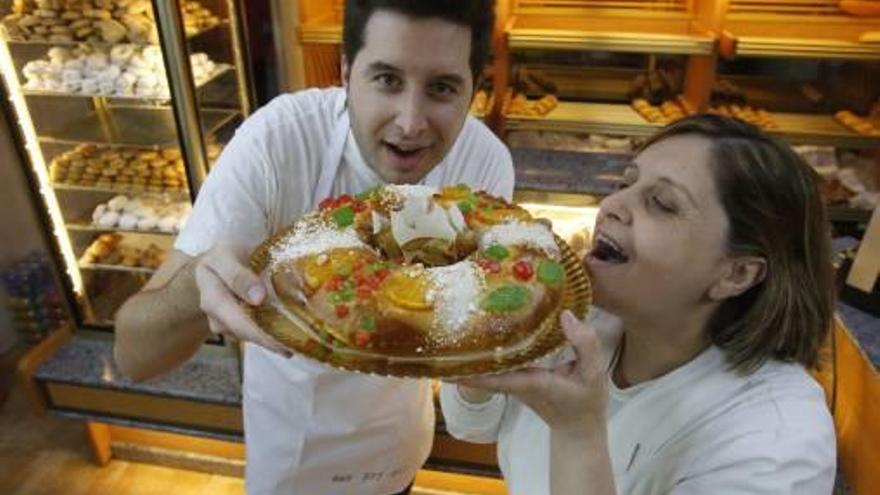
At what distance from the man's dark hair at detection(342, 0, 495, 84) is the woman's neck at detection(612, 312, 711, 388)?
738 mm

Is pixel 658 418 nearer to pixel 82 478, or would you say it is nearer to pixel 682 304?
pixel 682 304

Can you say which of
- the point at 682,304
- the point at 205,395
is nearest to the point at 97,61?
the point at 205,395

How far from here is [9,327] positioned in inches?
160

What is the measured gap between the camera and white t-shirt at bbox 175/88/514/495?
159 cm

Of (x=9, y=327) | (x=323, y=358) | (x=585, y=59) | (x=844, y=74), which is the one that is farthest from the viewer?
(x=9, y=327)

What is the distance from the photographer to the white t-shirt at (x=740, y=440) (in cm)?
119

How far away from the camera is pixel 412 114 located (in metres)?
1.44

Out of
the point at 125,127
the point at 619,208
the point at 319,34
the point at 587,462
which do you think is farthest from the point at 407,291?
the point at 125,127

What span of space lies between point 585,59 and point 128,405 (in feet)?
9.79

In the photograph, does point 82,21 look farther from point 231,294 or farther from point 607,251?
point 607,251

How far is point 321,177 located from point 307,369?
57cm

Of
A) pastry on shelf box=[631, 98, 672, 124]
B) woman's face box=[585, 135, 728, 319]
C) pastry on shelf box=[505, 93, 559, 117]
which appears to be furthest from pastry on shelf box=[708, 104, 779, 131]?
woman's face box=[585, 135, 728, 319]

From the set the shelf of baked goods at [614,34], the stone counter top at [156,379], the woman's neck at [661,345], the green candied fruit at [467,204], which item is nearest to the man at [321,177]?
the green candied fruit at [467,204]

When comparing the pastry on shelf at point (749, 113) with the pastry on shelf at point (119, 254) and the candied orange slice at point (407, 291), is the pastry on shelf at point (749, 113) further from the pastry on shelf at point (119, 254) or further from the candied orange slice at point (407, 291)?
the pastry on shelf at point (119, 254)
